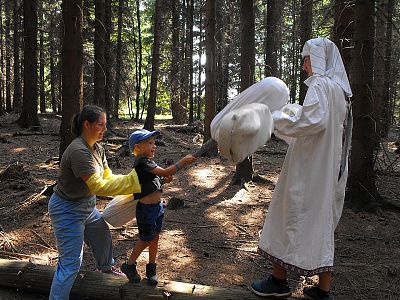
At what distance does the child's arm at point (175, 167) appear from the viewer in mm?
3350

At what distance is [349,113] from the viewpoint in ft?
12.4

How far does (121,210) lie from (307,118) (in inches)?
75.5

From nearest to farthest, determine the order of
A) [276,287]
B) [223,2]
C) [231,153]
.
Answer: [231,153], [276,287], [223,2]

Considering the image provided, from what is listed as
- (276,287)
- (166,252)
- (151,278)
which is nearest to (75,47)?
(166,252)

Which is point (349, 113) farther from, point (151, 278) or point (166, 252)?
point (166, 252)

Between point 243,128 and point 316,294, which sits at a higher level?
point 243,128

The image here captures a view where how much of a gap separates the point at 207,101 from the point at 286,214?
7685 mm

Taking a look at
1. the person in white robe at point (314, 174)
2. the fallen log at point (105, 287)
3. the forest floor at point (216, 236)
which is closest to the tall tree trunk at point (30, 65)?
the forest floor at point (216, 236)

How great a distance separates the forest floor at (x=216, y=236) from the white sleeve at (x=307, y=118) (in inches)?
74.0

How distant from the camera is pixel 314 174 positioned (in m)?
3.43

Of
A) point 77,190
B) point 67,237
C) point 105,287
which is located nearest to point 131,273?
point 105,287

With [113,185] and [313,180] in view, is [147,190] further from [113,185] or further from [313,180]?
[313,180]

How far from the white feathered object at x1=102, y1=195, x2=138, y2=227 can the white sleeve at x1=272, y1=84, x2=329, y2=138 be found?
1541 mm

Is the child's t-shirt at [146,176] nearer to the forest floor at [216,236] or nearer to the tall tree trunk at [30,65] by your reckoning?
the forest floor at [216,236]
